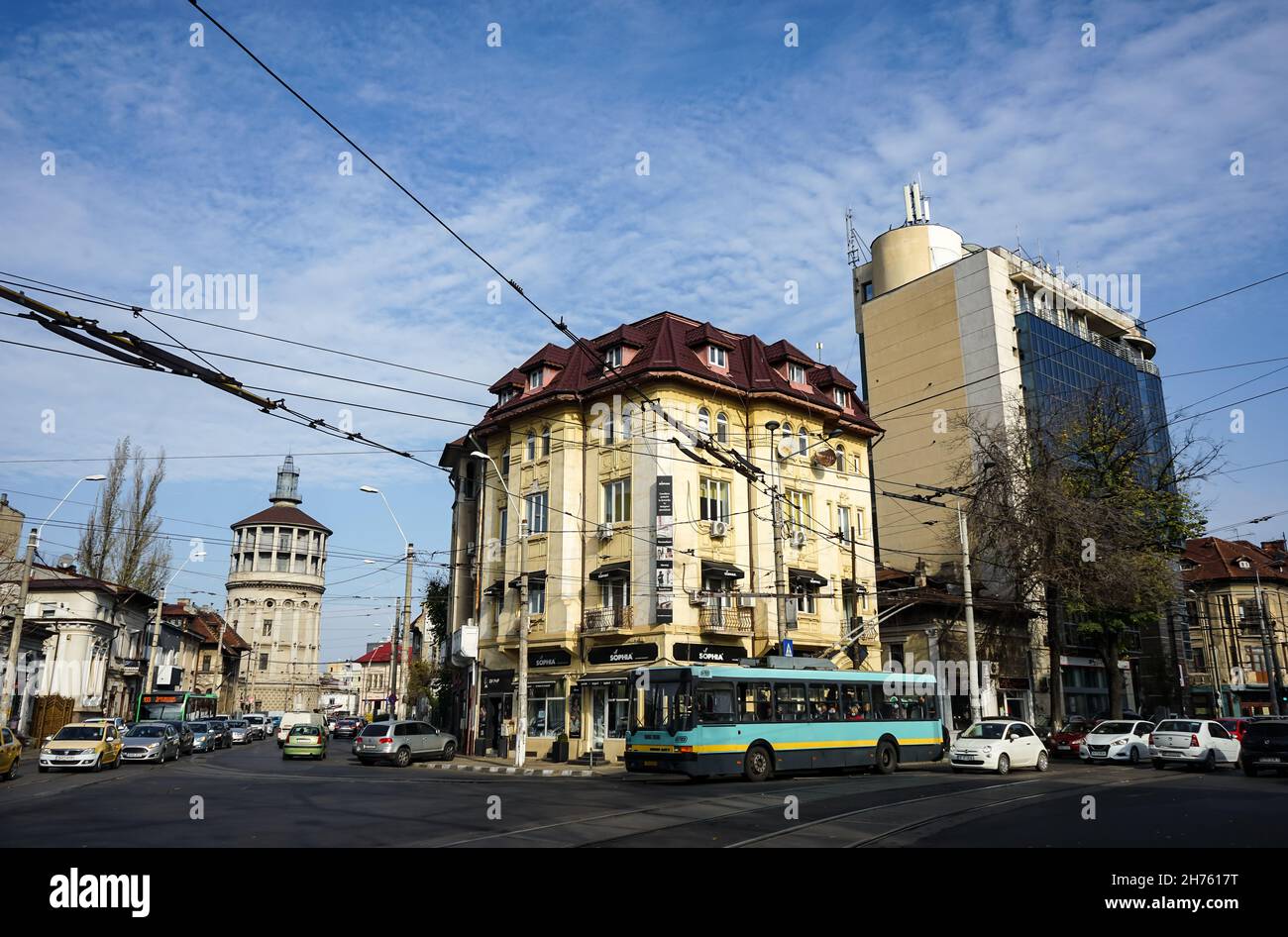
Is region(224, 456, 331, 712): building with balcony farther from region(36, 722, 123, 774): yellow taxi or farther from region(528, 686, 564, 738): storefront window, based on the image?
region(36, 722, 123, 774): yellow taxi

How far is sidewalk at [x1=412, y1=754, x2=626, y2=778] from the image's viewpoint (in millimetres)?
28859

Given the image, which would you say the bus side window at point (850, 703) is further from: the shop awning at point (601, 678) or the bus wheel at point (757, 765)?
the shop awning at point (601, 678)

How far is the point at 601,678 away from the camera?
34.5 m

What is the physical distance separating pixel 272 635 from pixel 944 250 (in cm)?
7818

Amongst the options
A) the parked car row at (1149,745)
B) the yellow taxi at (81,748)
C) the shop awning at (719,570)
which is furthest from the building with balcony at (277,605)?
the parked car row at (1149,745)

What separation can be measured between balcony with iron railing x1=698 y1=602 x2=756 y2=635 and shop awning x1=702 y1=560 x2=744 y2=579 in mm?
1200

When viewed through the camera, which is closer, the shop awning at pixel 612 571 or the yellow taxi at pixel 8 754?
the yellow taxi at pixel 8 754

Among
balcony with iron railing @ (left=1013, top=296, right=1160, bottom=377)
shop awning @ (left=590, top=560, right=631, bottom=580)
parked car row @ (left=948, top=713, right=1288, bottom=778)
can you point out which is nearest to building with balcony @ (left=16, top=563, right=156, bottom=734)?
shop awning @ (left=590, top=560, right=631, bottom=580)

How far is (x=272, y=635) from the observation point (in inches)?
3989

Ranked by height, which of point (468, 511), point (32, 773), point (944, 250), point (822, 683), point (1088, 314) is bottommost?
point (32, 773)

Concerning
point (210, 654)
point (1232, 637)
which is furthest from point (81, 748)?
point (1232, 637)

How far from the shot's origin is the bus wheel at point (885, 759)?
27.0m
